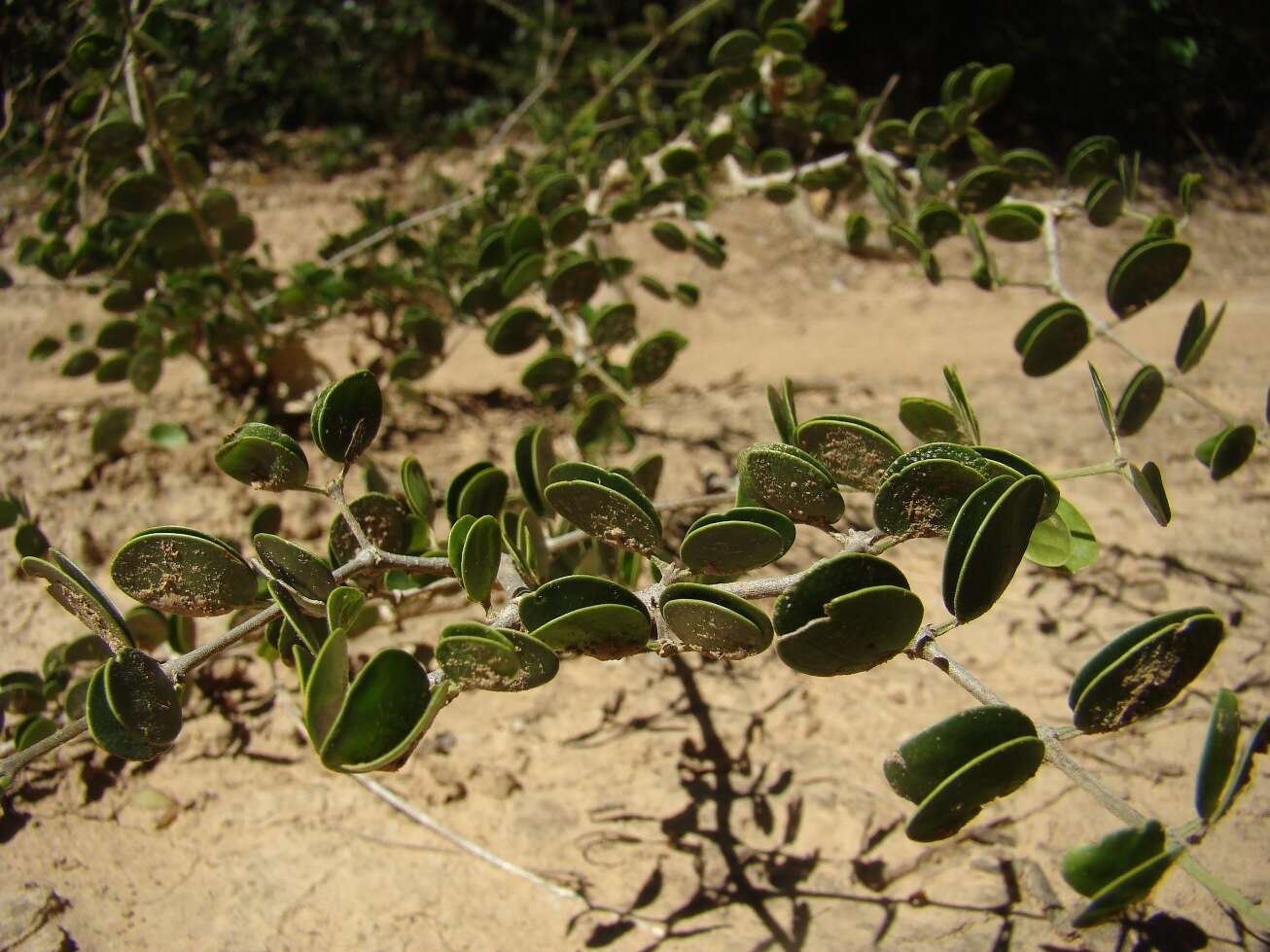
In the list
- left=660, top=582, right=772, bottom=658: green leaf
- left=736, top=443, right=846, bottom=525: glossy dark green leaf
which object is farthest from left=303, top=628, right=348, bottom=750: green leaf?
left=736, top=443, right=846, bottom=525: glossy dark green leaf

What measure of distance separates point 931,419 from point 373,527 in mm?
611

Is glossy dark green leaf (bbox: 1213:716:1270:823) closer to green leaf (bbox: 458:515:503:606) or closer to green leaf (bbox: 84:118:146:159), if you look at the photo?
green leaf (bbox: 458:515:503:606)

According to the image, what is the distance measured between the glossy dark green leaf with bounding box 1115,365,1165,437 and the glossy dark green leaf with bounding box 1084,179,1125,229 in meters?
0.40

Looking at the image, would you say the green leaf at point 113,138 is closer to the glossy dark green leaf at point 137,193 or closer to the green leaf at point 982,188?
the glossy dark green leaf at point 137,193

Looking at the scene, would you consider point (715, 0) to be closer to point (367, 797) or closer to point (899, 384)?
point (899, 384)

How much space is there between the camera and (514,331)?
57.6 inches

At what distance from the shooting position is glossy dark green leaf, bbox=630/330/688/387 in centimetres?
143

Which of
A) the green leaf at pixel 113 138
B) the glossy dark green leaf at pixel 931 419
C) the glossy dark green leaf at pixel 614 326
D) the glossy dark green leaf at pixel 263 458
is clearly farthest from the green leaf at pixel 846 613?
the green leaf at pixel 113 138

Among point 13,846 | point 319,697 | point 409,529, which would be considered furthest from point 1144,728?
point 13,846

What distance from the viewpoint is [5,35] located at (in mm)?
1976

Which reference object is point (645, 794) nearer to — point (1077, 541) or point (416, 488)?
point (416, 488)

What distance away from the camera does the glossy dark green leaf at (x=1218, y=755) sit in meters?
0.59

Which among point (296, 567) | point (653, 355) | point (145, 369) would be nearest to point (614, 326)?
point (653, 355)

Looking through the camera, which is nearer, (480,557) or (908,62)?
(480,557)
